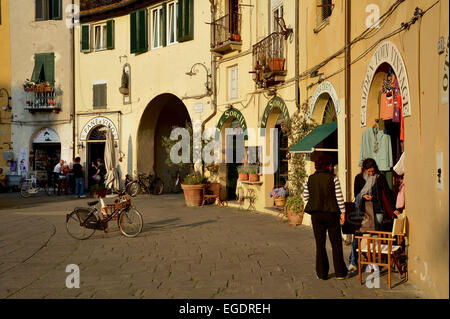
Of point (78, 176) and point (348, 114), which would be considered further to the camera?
point (78, 176)

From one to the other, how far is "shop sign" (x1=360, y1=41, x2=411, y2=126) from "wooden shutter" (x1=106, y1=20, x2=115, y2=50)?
1675cm

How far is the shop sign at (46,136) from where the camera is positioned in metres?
25.3

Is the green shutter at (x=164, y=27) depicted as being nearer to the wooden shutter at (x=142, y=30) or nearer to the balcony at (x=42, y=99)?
the wooden shutter at (x=142, y=30)

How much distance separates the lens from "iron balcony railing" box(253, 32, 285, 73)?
1415cm

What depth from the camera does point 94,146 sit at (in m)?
24.8

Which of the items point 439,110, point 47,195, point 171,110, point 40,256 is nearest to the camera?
point 439,110

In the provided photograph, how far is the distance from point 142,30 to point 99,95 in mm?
4125

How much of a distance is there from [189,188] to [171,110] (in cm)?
762

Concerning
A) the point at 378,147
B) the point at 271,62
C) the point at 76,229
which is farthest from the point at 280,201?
the point at 76,229

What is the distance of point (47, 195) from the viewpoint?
22.2m

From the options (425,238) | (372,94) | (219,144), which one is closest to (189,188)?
(219,144)

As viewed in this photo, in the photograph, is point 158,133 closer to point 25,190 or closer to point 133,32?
point 133,32

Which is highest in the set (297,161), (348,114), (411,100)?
(348,114)
